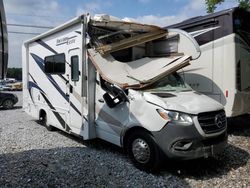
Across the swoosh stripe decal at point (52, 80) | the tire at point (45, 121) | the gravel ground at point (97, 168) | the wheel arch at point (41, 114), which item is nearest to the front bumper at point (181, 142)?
the gravel ground at point (97, 168)

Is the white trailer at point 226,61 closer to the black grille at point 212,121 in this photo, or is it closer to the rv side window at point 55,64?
the black grille at point 212,121

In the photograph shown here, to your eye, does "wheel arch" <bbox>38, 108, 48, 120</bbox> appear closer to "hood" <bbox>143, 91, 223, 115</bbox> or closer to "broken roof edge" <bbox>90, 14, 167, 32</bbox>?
"broken roof edge" <bbox>90, 14, 167, 32</bbox>

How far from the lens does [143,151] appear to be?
5.59 m

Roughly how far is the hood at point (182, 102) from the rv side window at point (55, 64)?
9.93 ft

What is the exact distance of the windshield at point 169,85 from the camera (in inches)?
243

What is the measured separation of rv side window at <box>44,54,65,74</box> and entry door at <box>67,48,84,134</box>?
47 centimetres

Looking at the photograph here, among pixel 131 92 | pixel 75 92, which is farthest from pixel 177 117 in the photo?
pixel 75 92

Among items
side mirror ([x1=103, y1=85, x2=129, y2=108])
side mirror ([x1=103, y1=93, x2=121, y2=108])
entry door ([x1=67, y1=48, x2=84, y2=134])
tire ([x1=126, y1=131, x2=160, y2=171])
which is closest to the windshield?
side mirror ([x1=103, y1=85, x2=129, y2=108])

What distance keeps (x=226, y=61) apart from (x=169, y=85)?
6.62 ft

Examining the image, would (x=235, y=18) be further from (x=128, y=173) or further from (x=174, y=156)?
(x=128, y=173)

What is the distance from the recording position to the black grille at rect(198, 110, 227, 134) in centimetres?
534

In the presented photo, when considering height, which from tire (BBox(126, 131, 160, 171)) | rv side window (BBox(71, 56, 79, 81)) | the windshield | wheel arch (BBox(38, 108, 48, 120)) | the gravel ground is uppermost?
rv side window (BBox(71, 56, 79, 81))

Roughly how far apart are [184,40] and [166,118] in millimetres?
2256

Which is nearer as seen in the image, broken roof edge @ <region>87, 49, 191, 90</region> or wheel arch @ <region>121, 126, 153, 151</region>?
wheel arch @ <region>121, 126, 153, 151</region>
